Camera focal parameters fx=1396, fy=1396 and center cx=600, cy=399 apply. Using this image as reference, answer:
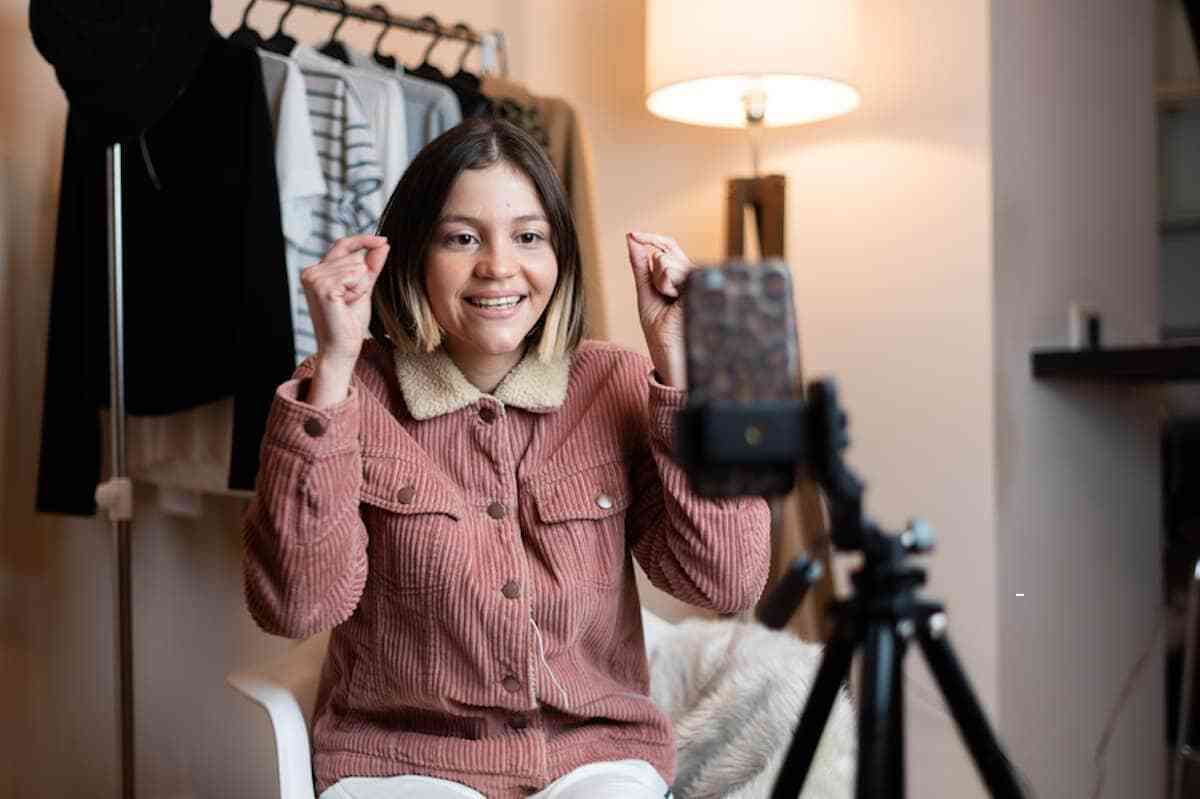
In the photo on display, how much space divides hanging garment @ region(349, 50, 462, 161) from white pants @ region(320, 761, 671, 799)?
1.14 metres

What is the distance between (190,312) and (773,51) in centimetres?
96

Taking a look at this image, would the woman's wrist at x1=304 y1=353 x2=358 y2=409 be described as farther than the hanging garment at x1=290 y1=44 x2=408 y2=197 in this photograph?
No

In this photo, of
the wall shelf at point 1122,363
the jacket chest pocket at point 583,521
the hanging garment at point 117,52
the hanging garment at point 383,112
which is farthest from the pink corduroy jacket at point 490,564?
the wall shelf at point 1122,363

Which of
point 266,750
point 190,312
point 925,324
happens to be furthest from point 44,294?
point 925,324

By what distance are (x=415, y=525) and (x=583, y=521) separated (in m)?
0.16

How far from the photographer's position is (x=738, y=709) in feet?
5.54

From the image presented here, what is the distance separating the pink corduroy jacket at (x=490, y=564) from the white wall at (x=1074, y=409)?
1.17m

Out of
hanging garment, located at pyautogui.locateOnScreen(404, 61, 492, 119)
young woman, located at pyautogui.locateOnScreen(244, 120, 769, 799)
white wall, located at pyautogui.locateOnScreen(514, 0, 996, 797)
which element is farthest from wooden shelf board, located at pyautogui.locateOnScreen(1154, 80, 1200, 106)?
young woman, located at pyautogui.locateOnScreen(244, 120, 769, 799)

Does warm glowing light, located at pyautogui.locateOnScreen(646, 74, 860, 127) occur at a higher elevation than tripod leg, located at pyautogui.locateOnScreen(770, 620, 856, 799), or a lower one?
higher

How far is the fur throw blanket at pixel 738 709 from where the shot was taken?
1594 mm

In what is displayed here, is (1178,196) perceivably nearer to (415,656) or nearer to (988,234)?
(988,234)

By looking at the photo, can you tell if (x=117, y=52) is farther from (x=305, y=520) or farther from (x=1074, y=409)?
(x=1074, y=409)

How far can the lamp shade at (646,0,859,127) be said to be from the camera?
2156 millimetres

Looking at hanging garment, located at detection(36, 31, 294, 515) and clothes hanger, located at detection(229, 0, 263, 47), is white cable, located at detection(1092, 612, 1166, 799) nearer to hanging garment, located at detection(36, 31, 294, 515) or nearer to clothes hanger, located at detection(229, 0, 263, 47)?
hanging garment, located at detection(36, 31, 294, 515)
